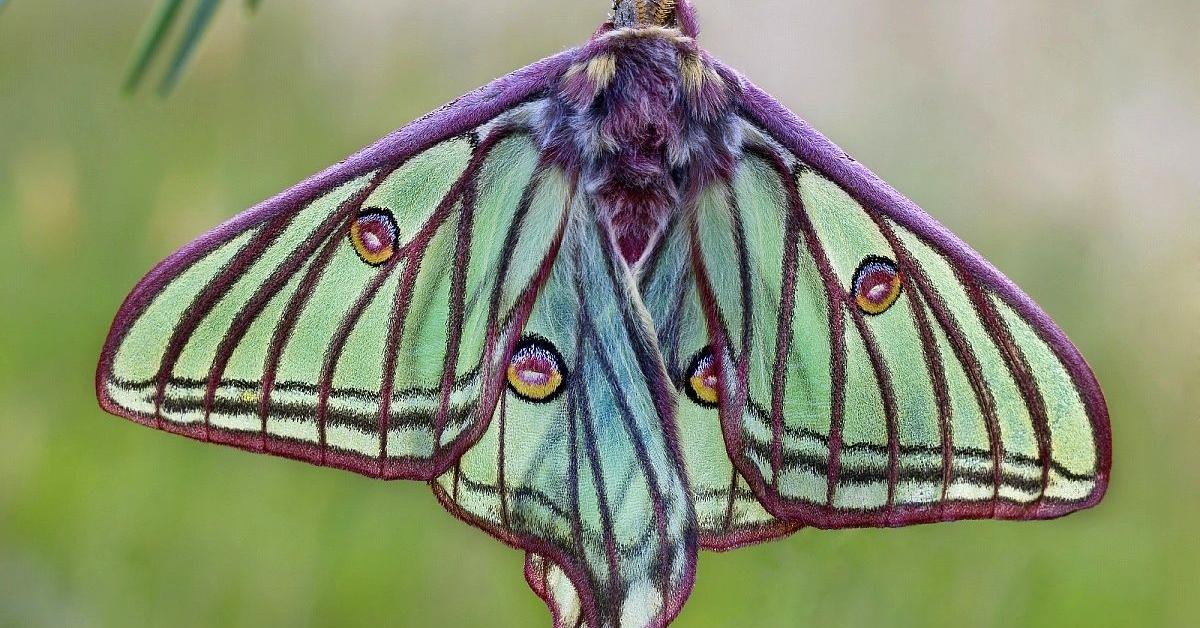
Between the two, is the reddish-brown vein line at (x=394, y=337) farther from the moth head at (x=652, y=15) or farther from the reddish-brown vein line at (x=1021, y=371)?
the reddish-brown vein line at (x=1021, y=371)

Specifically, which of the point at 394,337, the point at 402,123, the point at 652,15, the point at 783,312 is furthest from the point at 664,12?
the point at 402,123

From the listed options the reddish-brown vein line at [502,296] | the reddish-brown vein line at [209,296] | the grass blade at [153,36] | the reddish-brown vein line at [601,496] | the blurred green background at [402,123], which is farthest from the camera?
the blurred green background at [402,123]

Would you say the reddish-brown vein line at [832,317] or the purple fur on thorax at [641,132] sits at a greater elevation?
the purple fur on thorax at [641,132]

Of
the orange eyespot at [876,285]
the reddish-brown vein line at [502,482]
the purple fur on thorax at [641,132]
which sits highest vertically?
the purple fur on thorax at [641,132]

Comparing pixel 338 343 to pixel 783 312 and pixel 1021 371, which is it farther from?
pixel 1021 371

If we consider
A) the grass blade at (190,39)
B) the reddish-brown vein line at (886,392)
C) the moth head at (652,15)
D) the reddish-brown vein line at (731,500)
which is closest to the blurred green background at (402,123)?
the reddish-brown vein line at (731,500)
